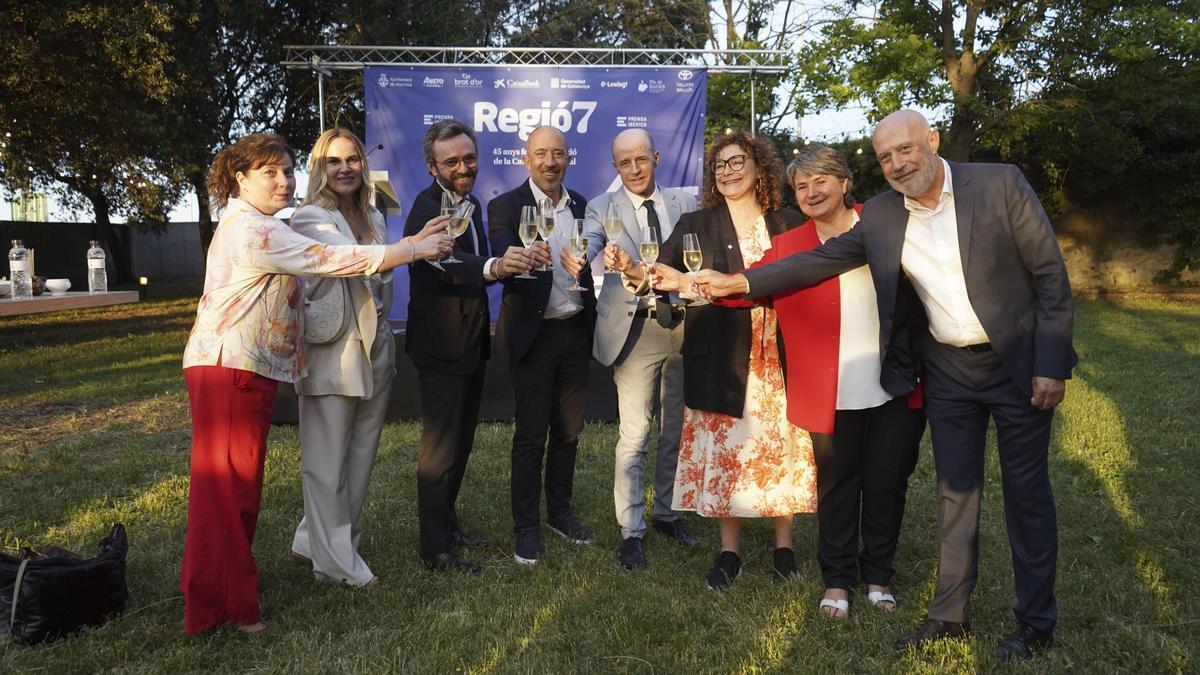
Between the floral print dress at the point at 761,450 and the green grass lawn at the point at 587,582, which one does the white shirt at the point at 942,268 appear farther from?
the green grass lawn at the point at 587,582

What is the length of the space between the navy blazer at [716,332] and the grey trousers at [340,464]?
136cm

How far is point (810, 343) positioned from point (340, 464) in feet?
6.73

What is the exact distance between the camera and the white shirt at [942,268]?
3.17 meters

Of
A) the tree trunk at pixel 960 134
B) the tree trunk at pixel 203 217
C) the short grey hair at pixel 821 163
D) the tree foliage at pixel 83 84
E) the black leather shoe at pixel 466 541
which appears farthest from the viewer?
the tree trunk at pixel 203 217

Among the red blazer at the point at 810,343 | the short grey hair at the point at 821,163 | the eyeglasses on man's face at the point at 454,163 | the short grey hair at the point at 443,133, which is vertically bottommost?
the red blazer at the point at 810,343

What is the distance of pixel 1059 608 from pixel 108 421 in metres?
7.66

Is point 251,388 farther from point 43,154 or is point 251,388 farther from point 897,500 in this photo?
point 43,154

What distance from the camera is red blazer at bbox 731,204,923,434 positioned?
3.60 meters

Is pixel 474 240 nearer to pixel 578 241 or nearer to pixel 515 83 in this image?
pixel 578 241

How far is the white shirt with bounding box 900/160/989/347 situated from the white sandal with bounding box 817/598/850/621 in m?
1.16

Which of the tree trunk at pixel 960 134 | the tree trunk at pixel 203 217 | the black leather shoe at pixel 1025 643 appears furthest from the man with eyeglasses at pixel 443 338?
the tree trunk at pixel 203 217

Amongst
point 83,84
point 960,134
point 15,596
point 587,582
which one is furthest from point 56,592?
point 960,134

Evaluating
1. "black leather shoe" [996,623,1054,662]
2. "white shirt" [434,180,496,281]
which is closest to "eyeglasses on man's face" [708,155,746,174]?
"white shirt" [434,180,496,281]

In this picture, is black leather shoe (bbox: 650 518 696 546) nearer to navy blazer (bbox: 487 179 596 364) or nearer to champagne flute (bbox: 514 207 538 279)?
navy blazer (bbox: 487 179 596 364)
